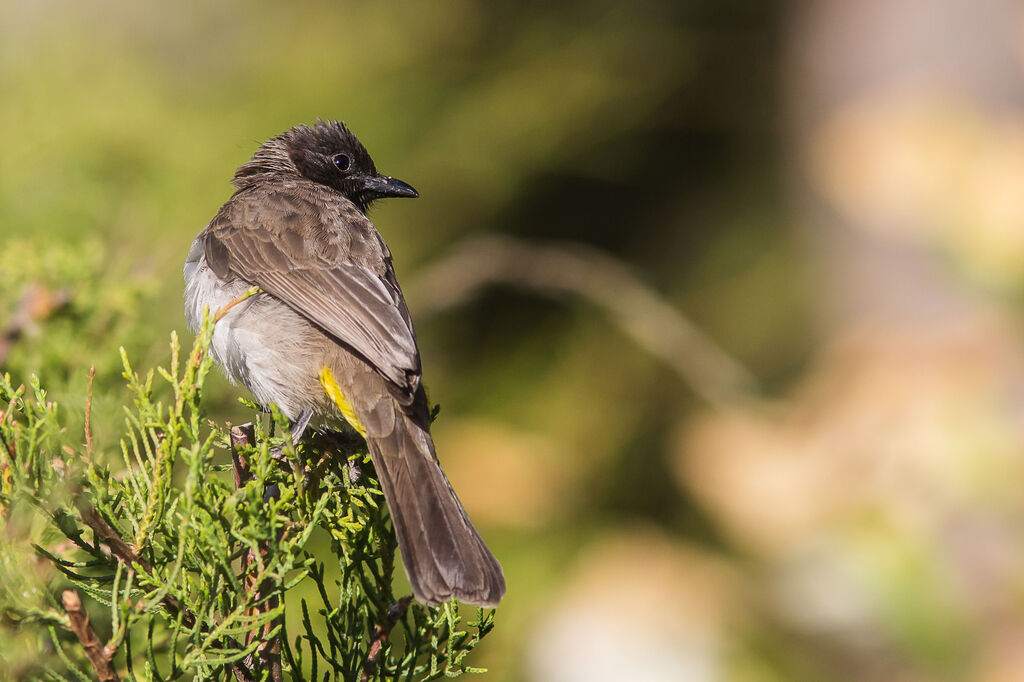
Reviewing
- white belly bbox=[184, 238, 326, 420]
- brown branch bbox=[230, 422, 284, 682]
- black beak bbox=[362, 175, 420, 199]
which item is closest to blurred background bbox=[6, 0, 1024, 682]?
white belly bbox=[184, 238, 326, 420]

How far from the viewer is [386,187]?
348 centimetres

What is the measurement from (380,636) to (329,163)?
2.22 metres

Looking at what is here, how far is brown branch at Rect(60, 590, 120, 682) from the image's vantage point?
1.48 meters

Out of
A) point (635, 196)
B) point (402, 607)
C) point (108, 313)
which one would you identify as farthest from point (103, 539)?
point (635, 196)

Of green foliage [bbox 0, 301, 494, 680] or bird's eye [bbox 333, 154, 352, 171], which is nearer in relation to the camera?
green foliage [bbox 0, 301, 494, 680]

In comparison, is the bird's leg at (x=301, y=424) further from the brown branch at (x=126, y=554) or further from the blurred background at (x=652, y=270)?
the brown branch at (x=126, y=554)

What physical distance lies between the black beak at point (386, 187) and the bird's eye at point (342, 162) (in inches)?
4.3

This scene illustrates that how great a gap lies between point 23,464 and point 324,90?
408 centimetres

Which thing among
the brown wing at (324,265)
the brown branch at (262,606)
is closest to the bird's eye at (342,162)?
the brown wing at (324,265)

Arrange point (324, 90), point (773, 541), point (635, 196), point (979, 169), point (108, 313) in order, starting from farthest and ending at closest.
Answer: point (635, 196) < point (324, 90) < point (773, 541) < point (979, 169) < point (108, 313)

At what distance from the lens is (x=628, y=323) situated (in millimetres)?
4090

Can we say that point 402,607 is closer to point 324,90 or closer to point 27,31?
point 27,31

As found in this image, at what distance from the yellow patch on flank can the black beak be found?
0.97 metres

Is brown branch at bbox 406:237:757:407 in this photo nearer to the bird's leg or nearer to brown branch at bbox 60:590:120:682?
the bird's leg
